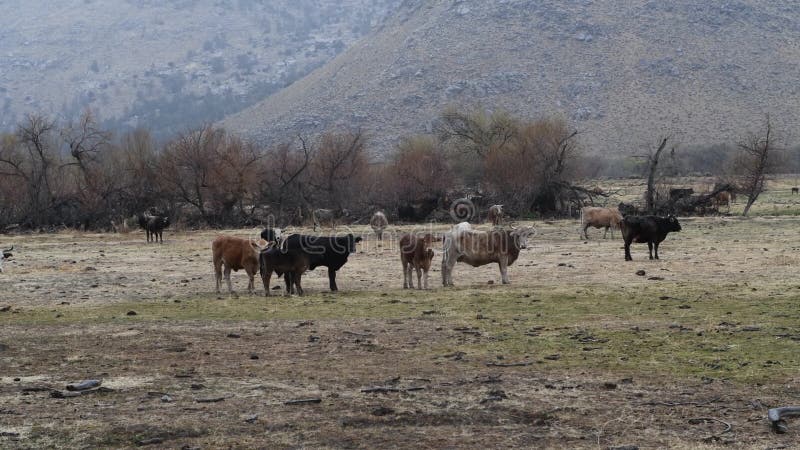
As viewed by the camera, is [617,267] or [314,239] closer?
[314,239]

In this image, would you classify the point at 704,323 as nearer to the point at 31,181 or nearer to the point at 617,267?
the point at 617,267

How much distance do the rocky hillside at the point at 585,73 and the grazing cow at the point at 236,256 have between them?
7345 cm

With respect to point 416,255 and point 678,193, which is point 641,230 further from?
point 678,193

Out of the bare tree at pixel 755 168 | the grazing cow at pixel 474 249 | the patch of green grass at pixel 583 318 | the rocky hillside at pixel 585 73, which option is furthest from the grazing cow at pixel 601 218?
the rocky hillside at pixel 585 73

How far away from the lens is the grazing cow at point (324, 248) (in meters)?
18.8

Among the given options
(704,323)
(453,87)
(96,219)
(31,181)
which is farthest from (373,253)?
(453,87)

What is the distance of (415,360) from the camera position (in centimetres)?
1166

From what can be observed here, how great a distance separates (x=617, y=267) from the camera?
867 inches

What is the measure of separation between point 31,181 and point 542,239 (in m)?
28.6

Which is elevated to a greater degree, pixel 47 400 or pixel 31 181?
pixel 31 181

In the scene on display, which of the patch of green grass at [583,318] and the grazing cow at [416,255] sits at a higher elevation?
the grazing cow at [416,255]

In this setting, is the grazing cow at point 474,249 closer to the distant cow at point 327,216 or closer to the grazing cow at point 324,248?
the grazing cow at point 324,248

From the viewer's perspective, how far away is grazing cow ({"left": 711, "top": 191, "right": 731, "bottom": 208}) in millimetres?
43469

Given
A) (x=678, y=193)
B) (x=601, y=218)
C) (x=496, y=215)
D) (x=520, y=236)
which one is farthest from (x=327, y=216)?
(x=520, y=236)
